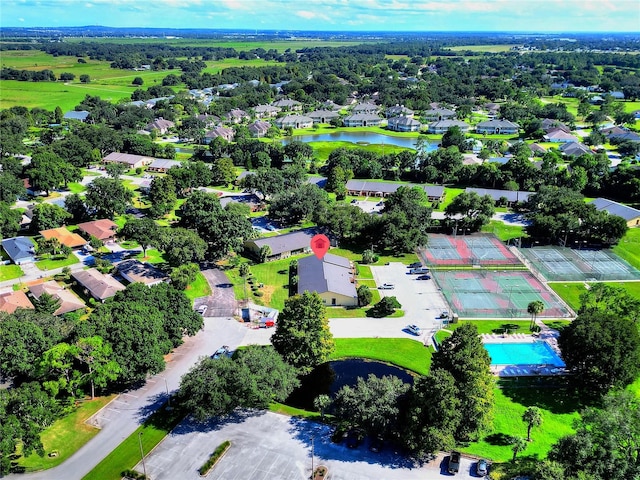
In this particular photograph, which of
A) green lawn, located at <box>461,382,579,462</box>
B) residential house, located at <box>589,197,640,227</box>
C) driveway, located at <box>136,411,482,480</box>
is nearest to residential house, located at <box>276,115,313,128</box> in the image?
residential house, located at <box>589,197,640,227</box>

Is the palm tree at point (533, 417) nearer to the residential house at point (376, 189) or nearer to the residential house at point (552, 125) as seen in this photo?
the residential house at point (376, 189)

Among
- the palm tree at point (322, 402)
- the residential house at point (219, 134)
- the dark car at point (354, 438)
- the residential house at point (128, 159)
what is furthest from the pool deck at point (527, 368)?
the residential house at point (219, 134)

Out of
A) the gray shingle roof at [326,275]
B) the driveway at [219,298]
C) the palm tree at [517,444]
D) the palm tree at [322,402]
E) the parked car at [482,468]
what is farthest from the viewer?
the gray shingle roof at [326,275]

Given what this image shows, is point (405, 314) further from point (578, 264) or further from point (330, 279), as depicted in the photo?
point (578, 264)

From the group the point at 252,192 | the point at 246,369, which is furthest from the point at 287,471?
the point at 252,192

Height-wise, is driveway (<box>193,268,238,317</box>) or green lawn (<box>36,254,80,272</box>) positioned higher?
green lawn (<box>36,254,80,272</box>)

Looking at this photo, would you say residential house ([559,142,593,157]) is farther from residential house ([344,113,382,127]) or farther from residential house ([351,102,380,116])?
residential house ([351,102,380,116])
